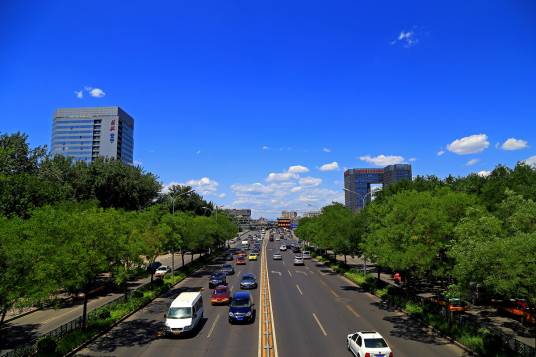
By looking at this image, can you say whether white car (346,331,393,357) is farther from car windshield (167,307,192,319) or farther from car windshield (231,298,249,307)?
car windshield (167,307,192,319)

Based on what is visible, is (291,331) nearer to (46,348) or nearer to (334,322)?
(334,322)

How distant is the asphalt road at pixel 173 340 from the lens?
Result: 1997 centimetres

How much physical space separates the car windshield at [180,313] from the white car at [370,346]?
9.65 meters

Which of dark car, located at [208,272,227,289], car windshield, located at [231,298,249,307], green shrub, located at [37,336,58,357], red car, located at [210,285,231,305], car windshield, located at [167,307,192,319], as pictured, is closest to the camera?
green shrub, located at [37,336,58,357]

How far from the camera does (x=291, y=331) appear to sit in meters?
23.6

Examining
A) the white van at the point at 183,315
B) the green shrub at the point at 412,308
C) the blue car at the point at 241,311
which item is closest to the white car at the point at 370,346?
the blue car at the point at 241,311

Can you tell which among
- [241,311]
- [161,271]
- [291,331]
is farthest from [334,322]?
[161,271]

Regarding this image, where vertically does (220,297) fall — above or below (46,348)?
below

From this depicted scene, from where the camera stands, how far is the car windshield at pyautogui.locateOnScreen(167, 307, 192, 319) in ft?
75.4

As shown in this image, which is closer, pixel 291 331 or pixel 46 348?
pixel 46 348

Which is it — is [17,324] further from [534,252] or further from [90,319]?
[534,252]

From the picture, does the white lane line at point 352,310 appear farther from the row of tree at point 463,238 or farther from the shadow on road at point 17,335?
the shadow on road at point 17,335

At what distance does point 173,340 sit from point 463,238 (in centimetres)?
1629

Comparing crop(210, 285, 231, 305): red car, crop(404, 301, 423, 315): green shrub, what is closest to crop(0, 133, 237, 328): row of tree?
crop(210, 285, 231, 305): red car
